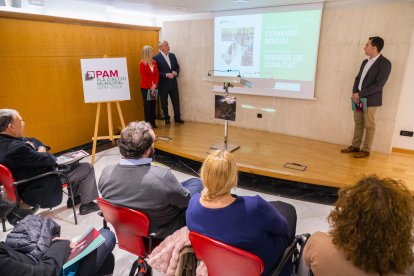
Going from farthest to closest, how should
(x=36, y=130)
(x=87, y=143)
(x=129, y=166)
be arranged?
1. (x=87, y=143)
2. (x=36, y=130)
3. (x=129, y=166)

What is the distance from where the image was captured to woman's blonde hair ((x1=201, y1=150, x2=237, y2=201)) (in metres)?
1.56

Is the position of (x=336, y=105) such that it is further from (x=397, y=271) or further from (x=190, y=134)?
(x=397, y=271)

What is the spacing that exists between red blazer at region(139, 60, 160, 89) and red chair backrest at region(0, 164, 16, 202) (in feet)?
10.4

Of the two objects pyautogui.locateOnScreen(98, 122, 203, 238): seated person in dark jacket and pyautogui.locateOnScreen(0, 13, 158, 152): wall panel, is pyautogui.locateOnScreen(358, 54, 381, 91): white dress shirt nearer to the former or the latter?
pyautogui.locateOnScreen(98, 122, 203, 238): seated person in dark jacket

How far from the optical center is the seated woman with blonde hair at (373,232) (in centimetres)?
126

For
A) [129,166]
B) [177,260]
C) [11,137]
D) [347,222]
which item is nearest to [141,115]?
[11,137]

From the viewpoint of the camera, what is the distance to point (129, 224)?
1775mm

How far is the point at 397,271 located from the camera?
1.29 metres

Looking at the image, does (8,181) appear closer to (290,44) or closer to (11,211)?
(11,211)

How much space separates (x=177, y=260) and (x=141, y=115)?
4915mm

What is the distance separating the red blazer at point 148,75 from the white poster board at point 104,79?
599mm

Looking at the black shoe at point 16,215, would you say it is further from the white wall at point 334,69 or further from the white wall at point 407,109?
the white wall at point 407,109

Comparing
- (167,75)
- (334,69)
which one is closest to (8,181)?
(167,75)

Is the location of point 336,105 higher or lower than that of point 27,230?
higher
